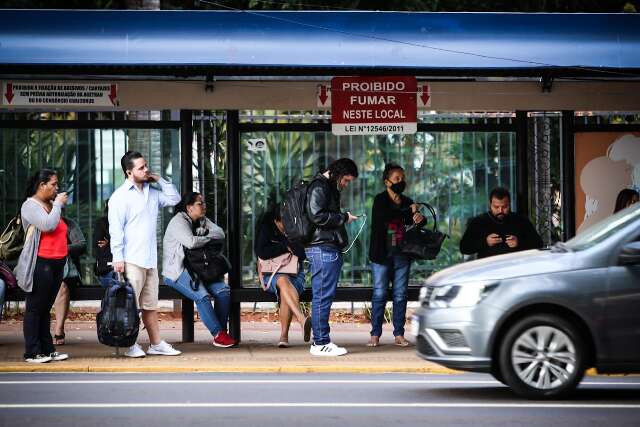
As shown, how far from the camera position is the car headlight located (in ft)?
33.7

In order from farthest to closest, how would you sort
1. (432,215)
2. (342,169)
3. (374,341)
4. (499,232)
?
(432,215), (374,341), (499,232), (342,169)

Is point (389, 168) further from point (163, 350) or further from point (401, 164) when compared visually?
point (163, 350)

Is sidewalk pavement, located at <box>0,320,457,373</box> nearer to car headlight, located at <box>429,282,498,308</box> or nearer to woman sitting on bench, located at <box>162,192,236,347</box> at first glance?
woman sitting on bench, located at <box>162,192,236,347</box>

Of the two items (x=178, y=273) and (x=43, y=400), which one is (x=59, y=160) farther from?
(x=43, y=400)

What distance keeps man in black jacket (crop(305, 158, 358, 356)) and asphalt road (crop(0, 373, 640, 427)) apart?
4.11 feet

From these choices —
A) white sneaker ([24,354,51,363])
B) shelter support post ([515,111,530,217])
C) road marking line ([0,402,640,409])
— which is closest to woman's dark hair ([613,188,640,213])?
shelter support post ([515,111,530,217])

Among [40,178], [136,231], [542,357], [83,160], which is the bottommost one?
[542,357]

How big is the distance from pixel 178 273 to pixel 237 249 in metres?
1.09

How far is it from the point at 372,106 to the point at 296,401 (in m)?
5.26

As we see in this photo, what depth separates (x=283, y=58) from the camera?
13.5 meters

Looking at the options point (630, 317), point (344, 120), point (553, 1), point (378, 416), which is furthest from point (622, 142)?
point (553, 1)

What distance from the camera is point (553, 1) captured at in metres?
25.3

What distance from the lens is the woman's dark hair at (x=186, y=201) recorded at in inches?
552

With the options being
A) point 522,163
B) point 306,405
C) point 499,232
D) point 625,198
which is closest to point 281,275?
point 499,232
